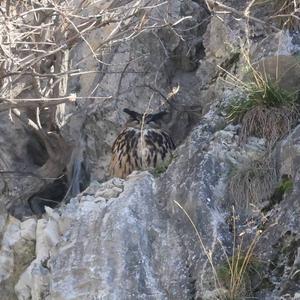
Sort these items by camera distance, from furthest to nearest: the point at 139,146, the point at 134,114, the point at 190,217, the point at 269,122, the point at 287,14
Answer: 1. the point at 134,114
2. the point at 139,146
3. the point at 287,14
4. the point at 269,122
5. the point at 190,217

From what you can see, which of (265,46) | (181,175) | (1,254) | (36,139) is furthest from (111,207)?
(36,139)

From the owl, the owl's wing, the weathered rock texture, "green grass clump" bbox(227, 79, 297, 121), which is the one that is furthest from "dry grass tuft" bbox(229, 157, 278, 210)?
the owl's wing

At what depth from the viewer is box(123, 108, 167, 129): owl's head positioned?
801 centimetres

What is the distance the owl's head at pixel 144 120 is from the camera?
801 centimetres

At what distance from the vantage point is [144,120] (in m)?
7.93

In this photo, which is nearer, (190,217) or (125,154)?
(190,217)

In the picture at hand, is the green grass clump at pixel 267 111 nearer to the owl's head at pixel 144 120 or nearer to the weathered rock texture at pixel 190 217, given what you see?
the weathered rock texture at pixel 190 217

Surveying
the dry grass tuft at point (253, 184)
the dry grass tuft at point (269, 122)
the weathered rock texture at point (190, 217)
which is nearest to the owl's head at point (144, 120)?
the weathered rock texture at point (190, 217)

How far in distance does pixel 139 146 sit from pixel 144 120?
0.21 meters

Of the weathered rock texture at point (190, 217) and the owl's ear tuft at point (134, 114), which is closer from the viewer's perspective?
the weathered rock texture at point (190, 217)

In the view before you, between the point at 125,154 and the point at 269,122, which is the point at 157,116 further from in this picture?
the point at 269,122

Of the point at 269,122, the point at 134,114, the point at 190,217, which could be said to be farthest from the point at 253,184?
the point at 134,114

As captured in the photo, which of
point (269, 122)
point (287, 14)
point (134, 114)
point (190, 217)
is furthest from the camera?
point (134, 114)

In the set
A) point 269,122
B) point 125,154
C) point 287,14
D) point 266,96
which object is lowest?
point 125,154
